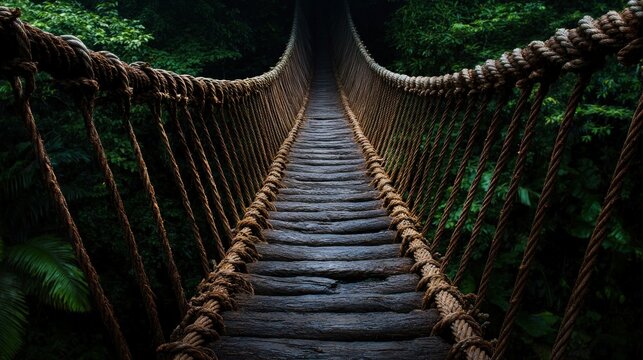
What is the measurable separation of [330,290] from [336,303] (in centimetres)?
10

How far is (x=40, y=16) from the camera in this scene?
3.87m

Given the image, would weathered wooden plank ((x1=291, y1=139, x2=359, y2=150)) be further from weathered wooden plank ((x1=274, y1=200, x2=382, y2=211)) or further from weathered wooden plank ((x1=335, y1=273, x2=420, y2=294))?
weathered wooden plank ((x1=335, y1=273, x2=420, y2=294))

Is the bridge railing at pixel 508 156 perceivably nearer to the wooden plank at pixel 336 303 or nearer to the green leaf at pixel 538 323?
the wooden plank at pixel 336 303

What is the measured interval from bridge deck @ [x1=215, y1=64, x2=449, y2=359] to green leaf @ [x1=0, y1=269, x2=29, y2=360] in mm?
2453

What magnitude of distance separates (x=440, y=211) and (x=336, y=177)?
5.21 feet

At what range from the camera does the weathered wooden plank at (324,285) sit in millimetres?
1344

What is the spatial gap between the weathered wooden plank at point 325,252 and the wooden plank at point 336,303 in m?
0.27

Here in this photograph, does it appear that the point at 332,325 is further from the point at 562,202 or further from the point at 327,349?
the point at 562,202

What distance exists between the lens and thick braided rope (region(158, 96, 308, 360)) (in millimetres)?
945

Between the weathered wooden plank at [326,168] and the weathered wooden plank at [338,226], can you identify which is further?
the weathered wooden plank at [326,168]

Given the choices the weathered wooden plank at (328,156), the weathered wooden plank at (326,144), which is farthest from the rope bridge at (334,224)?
the weathered wooden plank at (326,144)

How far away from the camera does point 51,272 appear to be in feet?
11.2

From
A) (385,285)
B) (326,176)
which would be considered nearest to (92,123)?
(385,285)

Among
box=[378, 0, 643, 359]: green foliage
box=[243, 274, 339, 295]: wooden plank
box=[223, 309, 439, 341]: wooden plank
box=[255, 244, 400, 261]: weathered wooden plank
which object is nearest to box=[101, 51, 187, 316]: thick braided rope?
box=[223, 309, 439, 341]: wooden plank
